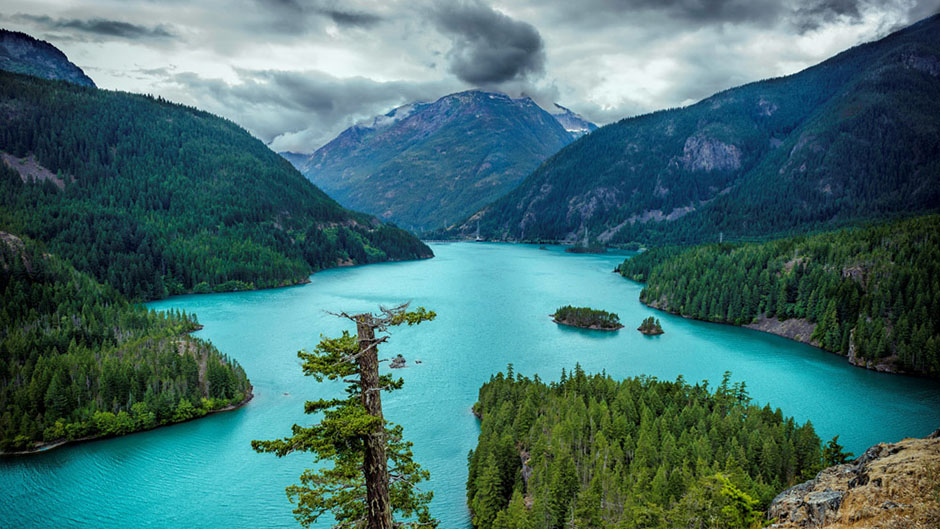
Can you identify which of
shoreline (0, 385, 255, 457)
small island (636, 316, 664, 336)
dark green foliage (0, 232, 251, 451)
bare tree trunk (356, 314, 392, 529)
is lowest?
shoreline (0, 385, 255, 457)

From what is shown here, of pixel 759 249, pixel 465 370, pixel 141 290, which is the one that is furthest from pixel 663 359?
pixel 141 290

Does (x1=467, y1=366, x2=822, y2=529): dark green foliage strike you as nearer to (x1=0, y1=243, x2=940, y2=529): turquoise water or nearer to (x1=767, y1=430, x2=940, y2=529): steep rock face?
(x1=0, y1=243, x2=940, y2=529): turquoise water

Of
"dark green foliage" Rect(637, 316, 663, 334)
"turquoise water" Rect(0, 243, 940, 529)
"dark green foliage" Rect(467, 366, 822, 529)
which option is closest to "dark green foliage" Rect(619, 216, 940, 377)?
"turquoise water" Rect(0, 243, 940, 529)

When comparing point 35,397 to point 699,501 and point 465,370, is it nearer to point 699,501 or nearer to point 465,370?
point 465,370

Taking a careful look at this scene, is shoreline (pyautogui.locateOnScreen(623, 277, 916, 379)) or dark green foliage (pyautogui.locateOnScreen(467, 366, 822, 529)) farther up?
shoreline (pyautogui.locateOnScreen(623, 277, 916, 379))

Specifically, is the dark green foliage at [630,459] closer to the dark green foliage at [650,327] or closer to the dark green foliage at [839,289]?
the dark green foliage at [839,289]

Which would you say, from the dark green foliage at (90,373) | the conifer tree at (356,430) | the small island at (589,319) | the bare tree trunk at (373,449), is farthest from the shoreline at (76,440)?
the small island at (589,319)
